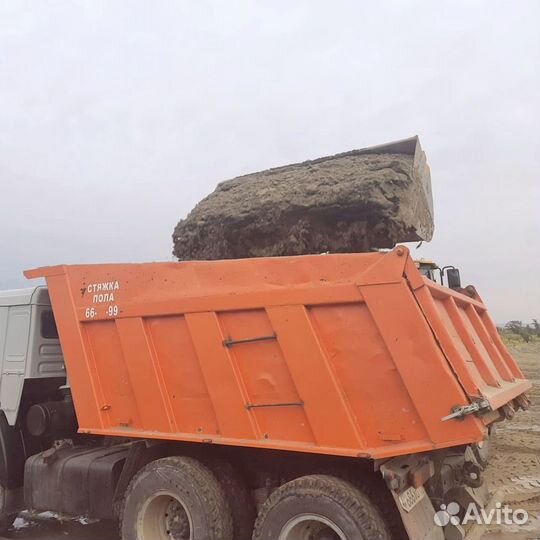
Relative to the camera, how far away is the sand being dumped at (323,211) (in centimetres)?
530

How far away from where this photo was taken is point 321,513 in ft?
11.2

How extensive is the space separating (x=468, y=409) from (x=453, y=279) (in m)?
3.04

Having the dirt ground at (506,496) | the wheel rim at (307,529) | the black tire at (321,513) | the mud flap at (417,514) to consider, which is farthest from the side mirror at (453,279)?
the wheel rim at (307,529)

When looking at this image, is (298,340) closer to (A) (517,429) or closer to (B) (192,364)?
(B) (192,364)

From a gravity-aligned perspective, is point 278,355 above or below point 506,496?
above

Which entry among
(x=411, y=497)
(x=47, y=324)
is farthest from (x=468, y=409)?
(x=47, y=324)

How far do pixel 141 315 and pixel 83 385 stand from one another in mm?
890

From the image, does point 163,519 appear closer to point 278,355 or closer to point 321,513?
point 321,513

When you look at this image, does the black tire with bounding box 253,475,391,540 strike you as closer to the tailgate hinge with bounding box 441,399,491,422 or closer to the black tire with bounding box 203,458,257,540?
the black tire with bounding box 203,458,257,540

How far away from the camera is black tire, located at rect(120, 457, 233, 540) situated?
387 cm

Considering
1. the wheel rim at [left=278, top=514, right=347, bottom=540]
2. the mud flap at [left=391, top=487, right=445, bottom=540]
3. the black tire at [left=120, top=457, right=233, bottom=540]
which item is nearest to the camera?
the mud flap at [left=391, top=487, right=445, bottom=540]

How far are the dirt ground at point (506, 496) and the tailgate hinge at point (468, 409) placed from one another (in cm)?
167

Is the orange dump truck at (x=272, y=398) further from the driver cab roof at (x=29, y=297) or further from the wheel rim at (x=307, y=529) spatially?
the driver cab roof at (x=29, y=297)

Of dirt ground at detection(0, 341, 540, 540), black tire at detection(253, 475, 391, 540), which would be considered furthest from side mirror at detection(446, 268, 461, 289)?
black tire at detection(253, 475, 391, 540)
